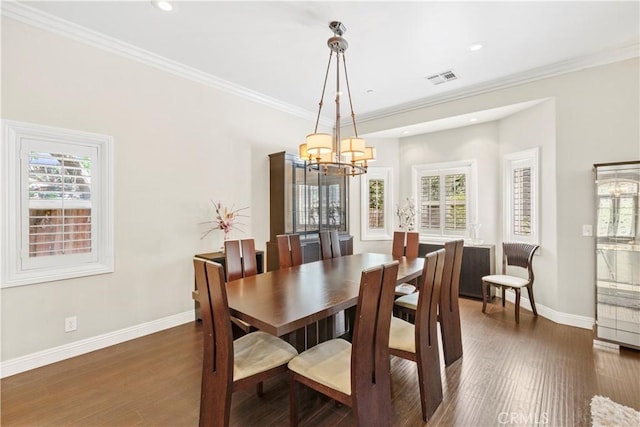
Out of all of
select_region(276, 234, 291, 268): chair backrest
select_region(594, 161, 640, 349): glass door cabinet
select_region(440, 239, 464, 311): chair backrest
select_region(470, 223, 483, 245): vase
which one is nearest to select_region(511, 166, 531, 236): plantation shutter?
select_region(470, 223, 483, 245): vase

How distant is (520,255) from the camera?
4137 mm

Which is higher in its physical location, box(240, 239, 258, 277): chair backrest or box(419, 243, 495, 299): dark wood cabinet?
box(240, 239, 258, 277): chair backrest

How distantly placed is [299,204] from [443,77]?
8.93 feet

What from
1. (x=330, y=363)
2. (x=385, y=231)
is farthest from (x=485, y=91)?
(x=330, y=363)

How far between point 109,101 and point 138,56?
63 centimetres

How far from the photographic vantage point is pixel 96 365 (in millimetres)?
2732

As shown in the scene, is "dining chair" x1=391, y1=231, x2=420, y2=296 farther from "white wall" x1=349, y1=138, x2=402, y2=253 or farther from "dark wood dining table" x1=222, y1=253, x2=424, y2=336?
"white wall" x1=349, y1=138, x2=402, y2=253

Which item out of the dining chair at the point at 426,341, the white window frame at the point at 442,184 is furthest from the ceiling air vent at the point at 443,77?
the dining chair at the point at 426,341

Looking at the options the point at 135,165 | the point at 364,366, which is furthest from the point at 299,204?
the point at 364,366

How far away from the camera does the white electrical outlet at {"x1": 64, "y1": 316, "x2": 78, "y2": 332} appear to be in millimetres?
2879

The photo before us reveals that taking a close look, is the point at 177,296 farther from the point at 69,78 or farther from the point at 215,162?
the point at 69,78

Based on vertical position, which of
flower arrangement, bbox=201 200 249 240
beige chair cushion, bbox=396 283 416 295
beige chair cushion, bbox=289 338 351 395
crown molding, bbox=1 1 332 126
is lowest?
beige chair cushion, bbox=396 283 416 295

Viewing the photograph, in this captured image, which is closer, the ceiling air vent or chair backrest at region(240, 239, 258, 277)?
chair backrest at region(240, 239, 258, 277)

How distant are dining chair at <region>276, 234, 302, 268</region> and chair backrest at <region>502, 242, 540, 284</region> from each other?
10.0ft
